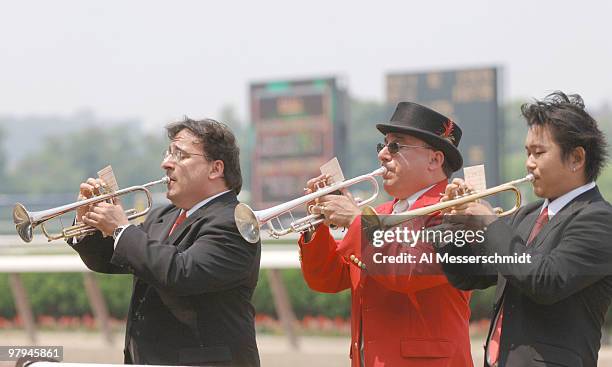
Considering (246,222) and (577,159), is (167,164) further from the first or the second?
(577,159)

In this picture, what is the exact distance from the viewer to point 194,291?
15.4ft

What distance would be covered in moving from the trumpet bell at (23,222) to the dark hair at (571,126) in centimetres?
238

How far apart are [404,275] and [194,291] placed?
0.87 m

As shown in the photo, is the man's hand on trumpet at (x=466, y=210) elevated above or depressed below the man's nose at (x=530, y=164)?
below

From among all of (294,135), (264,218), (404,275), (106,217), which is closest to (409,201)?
(404,275)

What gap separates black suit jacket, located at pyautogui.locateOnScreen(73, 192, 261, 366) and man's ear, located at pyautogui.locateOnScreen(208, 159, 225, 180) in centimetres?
14

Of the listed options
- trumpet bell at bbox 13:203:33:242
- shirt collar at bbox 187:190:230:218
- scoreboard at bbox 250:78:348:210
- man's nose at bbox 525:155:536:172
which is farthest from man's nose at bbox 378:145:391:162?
scoreboard at bbox 250:78:348:210

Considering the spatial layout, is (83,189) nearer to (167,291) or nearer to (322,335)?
(167,291)

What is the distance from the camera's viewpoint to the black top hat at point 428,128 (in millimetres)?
4758

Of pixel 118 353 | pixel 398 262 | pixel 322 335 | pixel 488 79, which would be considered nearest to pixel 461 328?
pixel 398 262

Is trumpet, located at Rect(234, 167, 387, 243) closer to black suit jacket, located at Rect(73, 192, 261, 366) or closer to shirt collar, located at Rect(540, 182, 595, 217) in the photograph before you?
black suit jacket, located at Rect(73, 192, 261, 366)

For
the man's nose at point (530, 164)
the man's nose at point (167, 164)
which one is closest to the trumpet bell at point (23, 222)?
the man's nose at point (167, 164)

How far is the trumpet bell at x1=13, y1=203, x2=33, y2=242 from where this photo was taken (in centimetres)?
541

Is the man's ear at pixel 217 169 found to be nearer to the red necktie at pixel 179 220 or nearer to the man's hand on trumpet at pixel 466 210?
the red necktie at pixel 179 220
